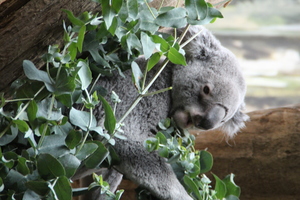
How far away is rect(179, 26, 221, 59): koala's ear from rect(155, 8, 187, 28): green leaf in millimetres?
683

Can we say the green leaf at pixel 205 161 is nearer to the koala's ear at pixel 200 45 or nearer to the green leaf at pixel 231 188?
the green leaf at pixel 231 188

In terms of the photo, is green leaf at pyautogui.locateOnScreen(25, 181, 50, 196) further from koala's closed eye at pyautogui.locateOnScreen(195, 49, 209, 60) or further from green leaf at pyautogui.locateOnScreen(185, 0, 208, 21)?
koala's closed eye at pyautogui.locateOnScreen(195, 49, 209, 60)

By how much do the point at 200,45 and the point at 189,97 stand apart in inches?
12.0

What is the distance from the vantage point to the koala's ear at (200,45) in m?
2.33

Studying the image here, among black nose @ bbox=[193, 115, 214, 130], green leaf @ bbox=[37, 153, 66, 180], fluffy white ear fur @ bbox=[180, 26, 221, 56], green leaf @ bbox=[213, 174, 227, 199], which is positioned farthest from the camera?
fluffy white ear fur @ bbox=[180, 26, 221, 56]

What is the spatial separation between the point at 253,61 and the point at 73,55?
6432 mm

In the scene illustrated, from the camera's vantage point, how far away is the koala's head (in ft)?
7.31

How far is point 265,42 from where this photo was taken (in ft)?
25.6

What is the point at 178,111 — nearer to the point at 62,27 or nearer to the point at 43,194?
the point at 62,27

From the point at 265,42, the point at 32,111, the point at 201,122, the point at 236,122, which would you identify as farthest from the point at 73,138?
the point at 265,42

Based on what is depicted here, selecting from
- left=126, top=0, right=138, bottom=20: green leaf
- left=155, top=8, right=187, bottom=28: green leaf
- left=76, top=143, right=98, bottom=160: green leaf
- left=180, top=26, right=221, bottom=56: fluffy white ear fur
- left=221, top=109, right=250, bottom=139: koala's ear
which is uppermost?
left=126, top=0, right=138, bottom=20: green leaf

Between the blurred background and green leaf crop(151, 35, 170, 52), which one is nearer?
green leaf crop(151, 35, 170, 52)

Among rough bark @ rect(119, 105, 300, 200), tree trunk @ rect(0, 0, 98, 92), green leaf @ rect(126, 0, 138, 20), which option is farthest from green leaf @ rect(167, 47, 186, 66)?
rough bark @ rect(119, 105, 300, 200)

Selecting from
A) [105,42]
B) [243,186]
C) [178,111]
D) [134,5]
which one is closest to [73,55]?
[105,42]
